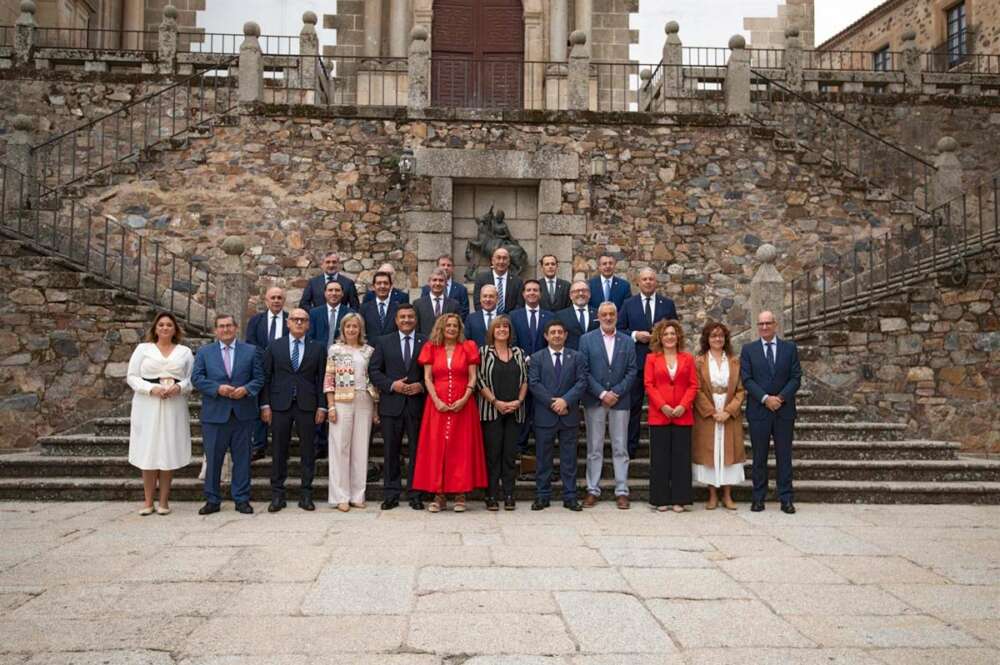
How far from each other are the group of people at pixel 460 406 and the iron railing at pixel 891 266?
3.14 m

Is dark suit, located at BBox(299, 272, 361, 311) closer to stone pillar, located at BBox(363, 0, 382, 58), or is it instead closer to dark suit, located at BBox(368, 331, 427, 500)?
dark suit, located at BBox(368, 331, 427, 500)

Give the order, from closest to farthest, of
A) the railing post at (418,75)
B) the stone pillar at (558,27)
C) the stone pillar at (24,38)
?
the railing post at (418,75) → the stone pillar at (24,38) → the stone pillar at (558,27)

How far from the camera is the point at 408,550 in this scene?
4961mm

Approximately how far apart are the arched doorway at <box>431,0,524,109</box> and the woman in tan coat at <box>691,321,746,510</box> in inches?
394

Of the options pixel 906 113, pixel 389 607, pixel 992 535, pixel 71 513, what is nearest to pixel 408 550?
pixel 389 607

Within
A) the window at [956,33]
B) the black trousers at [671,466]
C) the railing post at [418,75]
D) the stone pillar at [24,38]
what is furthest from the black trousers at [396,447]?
the window at [956,33]

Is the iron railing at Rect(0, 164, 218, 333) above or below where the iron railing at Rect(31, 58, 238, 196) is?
below

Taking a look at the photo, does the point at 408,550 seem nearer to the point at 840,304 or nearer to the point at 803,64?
the point at 840,304

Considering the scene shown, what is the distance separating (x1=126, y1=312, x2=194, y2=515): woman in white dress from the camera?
20.3 ft

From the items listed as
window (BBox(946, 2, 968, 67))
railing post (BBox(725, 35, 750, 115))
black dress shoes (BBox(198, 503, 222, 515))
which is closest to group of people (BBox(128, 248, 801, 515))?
black dress shoes (BBox(198, 503, 222, 515))

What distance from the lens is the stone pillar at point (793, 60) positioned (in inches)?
594

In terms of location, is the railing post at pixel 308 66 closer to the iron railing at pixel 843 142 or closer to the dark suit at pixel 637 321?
the iron railing at pixel 843 142

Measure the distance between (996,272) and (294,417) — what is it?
7796 mm

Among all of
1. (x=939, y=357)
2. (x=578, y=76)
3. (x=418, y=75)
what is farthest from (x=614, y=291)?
(x=418, y=75)
